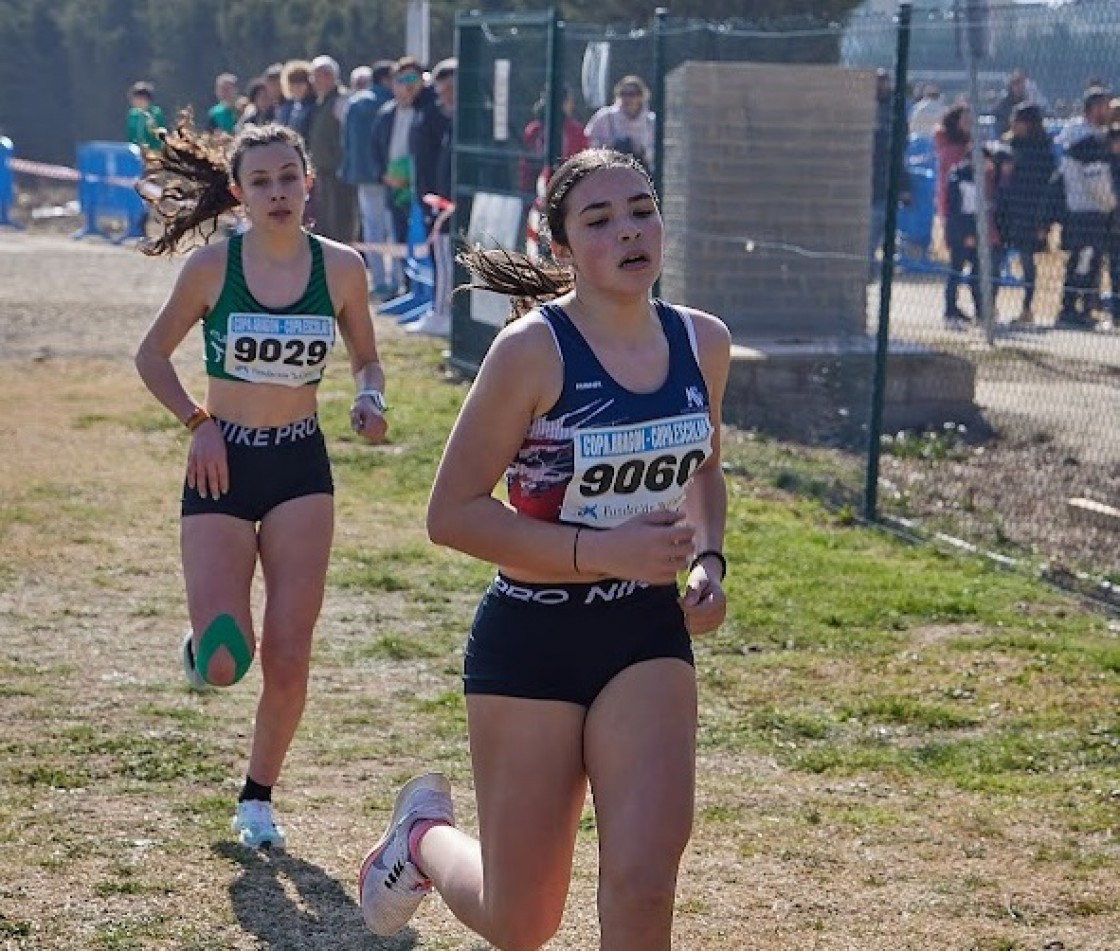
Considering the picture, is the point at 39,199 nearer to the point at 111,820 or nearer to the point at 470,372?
the point at 470,372

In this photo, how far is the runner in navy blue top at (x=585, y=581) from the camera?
4.13m

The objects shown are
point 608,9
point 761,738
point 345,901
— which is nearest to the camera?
point 345,901

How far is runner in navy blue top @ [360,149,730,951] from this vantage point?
4133 mm

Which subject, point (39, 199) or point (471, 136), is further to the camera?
point (39, 199)

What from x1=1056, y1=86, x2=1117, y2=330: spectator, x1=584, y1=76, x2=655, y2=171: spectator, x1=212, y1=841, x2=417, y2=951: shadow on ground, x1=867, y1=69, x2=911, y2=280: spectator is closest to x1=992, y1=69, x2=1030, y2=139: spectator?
x1=1056, y1=86, x2=1117, y2=330: spectator

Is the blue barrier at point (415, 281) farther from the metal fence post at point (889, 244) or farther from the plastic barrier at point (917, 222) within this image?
the metal fence post at point (889, 244)

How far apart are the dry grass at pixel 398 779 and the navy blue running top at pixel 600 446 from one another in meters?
1.60


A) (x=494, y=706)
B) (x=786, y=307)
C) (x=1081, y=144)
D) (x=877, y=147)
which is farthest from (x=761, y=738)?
(x=877, y=147)

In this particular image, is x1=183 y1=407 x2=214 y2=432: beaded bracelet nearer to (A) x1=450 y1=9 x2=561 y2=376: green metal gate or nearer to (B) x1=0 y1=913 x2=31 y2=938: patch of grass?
(B) x1=0 y1=913 x2=31 y2=938: patch of grass

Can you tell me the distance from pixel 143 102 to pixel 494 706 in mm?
27024

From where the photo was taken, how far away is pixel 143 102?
30.0 meters

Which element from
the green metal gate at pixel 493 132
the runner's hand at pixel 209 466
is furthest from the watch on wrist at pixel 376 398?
the green metal gate at pixel 493 132

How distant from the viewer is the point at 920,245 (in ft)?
58.9

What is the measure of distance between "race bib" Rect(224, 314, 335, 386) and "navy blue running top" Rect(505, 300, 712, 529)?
6.95 ft
